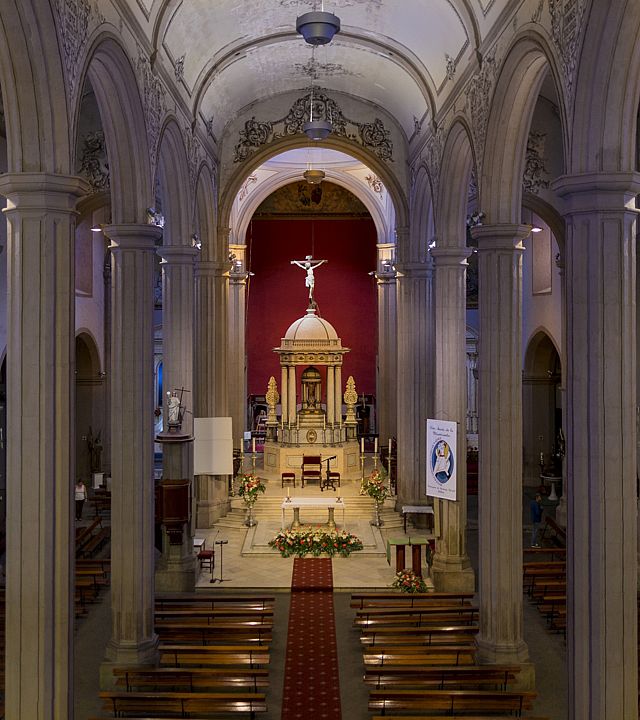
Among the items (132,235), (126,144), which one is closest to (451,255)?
(132,235)

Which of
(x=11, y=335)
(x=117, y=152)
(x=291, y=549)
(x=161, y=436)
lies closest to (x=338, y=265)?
(x=291, y=549)

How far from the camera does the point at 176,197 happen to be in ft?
47.9

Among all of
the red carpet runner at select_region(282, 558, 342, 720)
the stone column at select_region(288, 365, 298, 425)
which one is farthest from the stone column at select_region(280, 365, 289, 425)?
the red carpet runner at select_region(282, 558, 342, 720)

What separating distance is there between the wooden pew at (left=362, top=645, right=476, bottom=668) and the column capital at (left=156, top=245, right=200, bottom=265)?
748 centimetres

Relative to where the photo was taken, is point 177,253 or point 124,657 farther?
point 177,253

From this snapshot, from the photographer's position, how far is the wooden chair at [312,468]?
21703 mm

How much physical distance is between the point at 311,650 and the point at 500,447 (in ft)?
13.3

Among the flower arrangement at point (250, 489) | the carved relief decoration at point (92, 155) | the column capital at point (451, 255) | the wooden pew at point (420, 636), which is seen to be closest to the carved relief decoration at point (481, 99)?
the column capital at point (451, 255)

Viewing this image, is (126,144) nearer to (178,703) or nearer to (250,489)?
(178,703)

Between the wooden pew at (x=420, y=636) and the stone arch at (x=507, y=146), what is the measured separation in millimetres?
5490

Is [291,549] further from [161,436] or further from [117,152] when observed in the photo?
[117,152]

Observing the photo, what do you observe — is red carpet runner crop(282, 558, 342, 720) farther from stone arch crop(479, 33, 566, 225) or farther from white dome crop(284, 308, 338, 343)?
white dome crop(284, 308, 338, 343)

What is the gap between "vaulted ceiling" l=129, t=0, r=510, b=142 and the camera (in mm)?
11766

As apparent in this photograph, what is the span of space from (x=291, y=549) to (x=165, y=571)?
3354 millimetres
